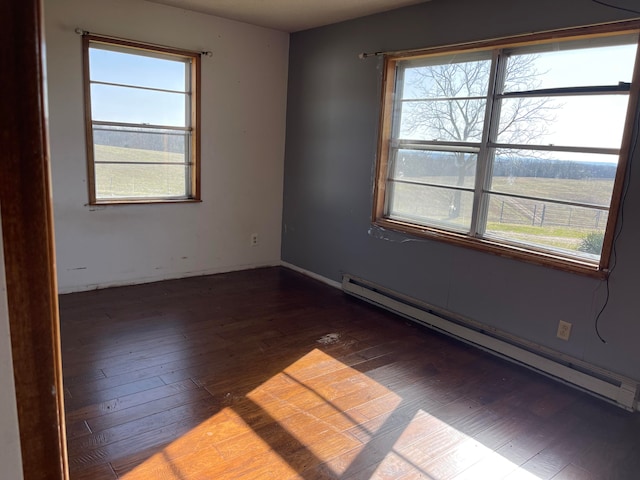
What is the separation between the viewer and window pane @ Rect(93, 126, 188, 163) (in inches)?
Result: 152

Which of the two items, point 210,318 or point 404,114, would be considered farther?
point 404,114

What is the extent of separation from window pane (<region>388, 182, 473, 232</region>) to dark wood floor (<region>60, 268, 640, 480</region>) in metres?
0.82

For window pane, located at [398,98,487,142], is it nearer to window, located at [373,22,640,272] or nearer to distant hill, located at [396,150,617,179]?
window, located at [373,22,640,272]

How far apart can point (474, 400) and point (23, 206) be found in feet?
8.26

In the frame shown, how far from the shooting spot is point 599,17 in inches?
100

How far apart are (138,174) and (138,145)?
245 mm

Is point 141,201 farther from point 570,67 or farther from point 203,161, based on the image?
point 570,67

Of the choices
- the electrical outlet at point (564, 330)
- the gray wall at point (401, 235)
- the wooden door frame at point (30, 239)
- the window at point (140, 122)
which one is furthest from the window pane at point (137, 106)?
the wooden door frame at point (30, 239)

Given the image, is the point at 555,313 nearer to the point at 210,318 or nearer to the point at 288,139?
the point at 210,318

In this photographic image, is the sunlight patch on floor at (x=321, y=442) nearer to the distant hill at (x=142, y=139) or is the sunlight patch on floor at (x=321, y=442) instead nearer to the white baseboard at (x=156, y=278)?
the white baseboard at (x=156, y=278)

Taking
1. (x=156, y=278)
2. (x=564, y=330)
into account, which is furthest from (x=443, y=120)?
(x=156, y=278)

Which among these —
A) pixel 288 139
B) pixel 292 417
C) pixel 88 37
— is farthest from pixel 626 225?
pixel 88 37

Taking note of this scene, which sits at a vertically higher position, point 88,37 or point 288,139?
point 88,37

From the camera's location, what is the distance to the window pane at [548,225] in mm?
2729
